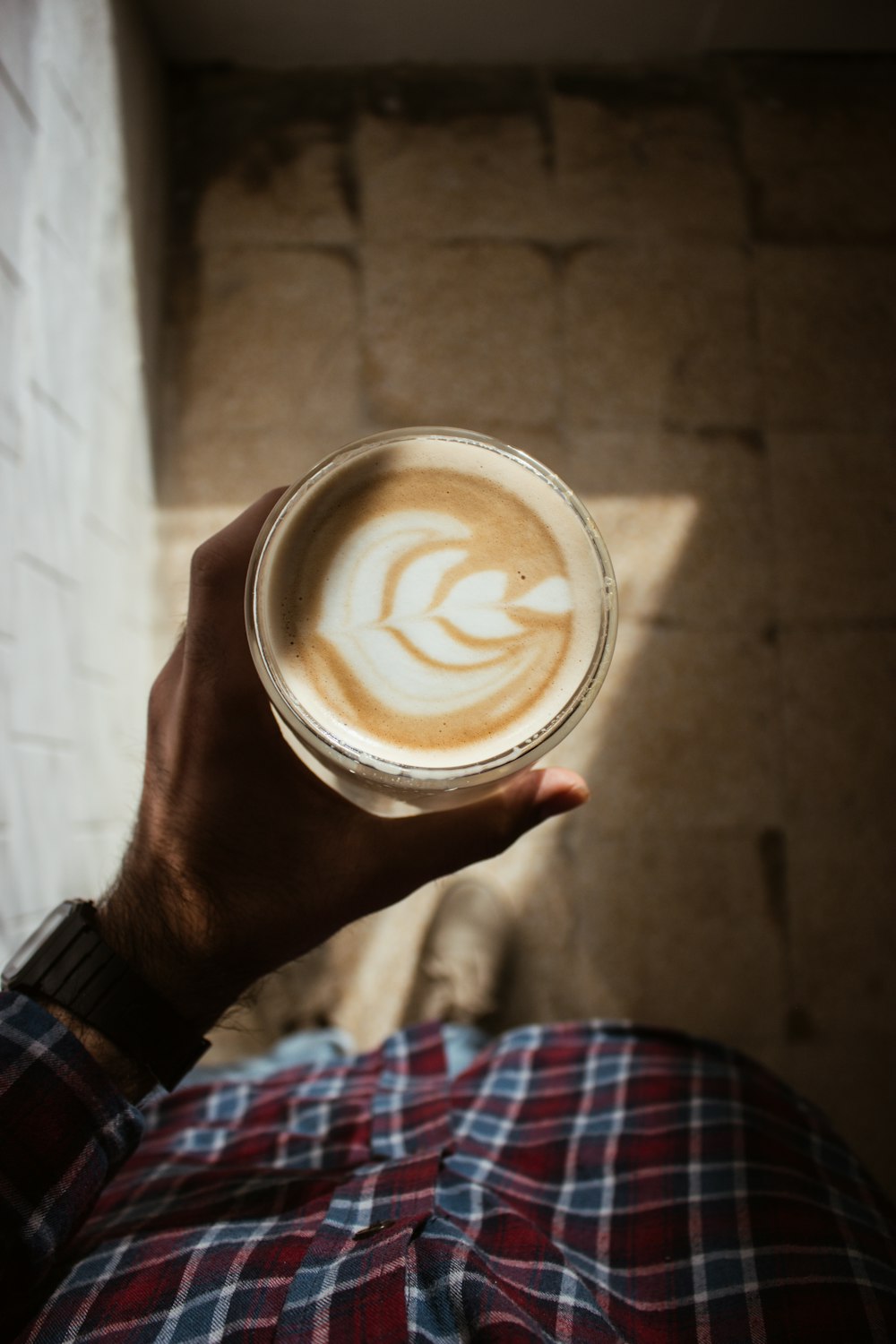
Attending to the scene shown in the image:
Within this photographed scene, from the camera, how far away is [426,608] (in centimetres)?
83

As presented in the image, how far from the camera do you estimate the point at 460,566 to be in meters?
0.84

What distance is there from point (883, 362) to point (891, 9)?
84 centimetres

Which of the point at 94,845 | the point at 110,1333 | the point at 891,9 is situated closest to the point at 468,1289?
the point at 110,1333

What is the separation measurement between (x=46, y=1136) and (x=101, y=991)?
132mm

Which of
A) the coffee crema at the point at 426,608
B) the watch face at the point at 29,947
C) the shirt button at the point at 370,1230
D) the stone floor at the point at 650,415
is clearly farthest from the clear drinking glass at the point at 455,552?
the stone floor at the point at 650,415

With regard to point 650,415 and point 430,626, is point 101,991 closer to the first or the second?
point 430,626

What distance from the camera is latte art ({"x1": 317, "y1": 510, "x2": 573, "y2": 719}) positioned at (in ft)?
2.73

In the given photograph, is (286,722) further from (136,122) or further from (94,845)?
(136,122)

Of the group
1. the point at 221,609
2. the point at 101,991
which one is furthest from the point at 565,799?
the point at 101,991

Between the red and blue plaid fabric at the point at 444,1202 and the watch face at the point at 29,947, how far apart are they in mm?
42

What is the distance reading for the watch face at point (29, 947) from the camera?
3.11 feet

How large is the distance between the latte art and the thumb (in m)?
0.16

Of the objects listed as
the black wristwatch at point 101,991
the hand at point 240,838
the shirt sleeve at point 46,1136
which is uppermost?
the hand at point 240,838

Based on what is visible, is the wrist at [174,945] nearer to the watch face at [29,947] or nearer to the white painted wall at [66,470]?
the watch face at [29,947]
